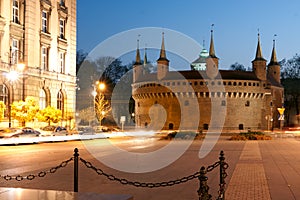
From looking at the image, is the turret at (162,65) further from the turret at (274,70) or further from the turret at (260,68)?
the turret at (274,70)

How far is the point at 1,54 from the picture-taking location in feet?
108

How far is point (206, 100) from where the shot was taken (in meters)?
75.6

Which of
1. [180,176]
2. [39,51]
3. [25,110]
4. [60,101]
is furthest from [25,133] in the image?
[180,176]

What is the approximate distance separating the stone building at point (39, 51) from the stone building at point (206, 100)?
3555 cm

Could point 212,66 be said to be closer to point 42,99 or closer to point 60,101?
point 60,101

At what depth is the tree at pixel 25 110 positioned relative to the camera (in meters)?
33.2

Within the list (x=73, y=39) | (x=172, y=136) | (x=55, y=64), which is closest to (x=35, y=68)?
(x=55, y=64)

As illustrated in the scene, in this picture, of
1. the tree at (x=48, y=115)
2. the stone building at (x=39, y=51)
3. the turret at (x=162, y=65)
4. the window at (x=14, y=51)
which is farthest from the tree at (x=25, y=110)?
the turret at (x=162, y=65)

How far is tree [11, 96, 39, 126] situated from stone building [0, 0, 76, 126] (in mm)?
1138

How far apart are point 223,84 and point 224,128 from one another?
779cm

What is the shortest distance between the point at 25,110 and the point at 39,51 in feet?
21.7

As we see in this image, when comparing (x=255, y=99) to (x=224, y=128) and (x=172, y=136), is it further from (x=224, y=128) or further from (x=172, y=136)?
(x=172, y=136)

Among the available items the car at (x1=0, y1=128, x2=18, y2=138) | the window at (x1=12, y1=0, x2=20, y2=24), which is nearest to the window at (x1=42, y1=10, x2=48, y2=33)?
the window at (x1=12, y1=0, x2=20, y2=24)

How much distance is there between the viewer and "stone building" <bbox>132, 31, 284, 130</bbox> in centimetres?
7525
